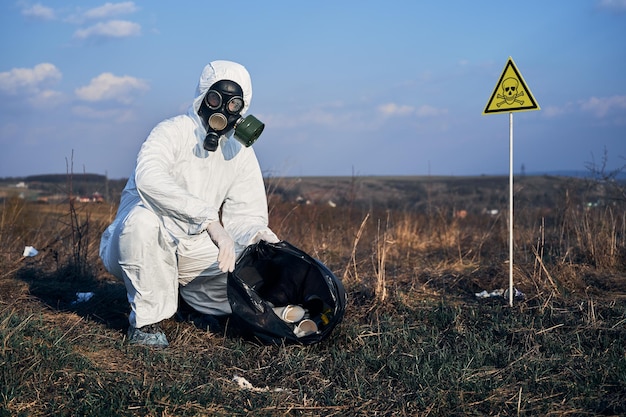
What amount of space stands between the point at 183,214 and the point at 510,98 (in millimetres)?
3326

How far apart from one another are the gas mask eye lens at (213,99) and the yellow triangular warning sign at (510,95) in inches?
105

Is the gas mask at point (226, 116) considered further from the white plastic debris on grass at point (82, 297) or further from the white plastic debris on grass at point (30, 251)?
the white plastic debris on grass at point (30, 251)

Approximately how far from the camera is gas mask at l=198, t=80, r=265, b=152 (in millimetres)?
4906

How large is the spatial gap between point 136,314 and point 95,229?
4.85 m

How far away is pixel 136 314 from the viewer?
472 cm

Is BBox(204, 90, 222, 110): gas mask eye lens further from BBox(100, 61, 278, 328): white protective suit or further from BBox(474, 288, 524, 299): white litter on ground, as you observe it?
BBox(474, 288, 524, 299): white litter on ground

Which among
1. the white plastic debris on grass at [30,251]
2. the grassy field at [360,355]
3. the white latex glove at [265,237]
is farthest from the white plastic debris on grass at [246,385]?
the white plastic debris on grass at [30,251]

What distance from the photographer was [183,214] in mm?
4406

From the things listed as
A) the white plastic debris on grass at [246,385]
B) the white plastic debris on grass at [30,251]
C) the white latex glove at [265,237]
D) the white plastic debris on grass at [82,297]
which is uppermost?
the white latex glove at [265,237]

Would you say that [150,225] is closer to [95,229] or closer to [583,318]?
[583,318]

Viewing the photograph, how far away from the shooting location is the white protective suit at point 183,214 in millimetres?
4500

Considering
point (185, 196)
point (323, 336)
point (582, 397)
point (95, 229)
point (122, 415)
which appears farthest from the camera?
point (95, 229)

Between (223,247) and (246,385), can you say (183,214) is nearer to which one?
(223,247)

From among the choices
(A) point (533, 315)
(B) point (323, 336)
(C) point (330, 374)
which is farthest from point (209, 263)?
(A) point (533, 315)
